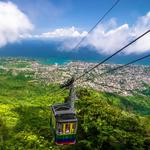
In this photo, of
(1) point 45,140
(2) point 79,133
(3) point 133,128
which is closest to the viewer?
(3) point 133,128

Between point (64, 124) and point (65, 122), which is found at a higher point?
point (65, 122)

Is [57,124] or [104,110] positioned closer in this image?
[57,124]

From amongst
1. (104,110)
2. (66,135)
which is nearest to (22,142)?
(104,110)

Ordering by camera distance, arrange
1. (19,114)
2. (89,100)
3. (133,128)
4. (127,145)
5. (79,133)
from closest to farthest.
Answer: (127,145)
(133,128)
(79,133)
(89,100)
(19,114)

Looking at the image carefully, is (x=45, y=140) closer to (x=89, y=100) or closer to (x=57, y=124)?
(x=89, y=100)

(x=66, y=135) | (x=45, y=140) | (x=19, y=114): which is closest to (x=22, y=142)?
(x=45, y=140)

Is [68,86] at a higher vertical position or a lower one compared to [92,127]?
higher

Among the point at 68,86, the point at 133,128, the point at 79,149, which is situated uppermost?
the point at 68,86

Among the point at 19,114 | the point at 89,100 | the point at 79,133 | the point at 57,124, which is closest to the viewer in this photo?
the point at 57,124

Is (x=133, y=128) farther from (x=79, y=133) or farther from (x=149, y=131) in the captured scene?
(x=79, y=133)
